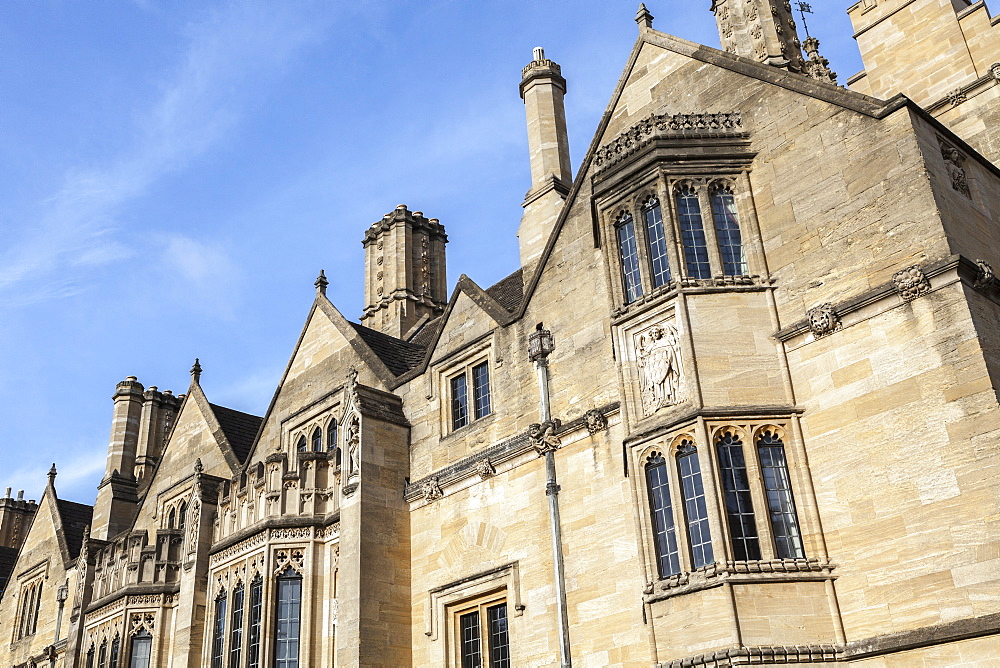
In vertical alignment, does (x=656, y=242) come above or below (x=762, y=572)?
above

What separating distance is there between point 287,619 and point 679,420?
10093 millimetres

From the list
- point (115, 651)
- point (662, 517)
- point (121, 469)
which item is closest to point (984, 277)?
point (662, 517)

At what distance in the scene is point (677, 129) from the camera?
17.8 metres

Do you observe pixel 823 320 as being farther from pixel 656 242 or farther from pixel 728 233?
pixel 656 242

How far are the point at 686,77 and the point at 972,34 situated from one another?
298 inches

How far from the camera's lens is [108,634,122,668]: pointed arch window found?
2634 centimetres

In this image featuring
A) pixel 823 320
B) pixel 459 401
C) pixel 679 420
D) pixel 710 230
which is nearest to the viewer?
pixel 823 320

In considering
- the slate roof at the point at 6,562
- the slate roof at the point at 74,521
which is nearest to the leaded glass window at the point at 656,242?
the slate roof at the point at 74,521

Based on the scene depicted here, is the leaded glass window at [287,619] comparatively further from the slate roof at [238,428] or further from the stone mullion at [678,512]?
the stone mullion at [678,512]

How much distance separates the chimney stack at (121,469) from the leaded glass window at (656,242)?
22.5m

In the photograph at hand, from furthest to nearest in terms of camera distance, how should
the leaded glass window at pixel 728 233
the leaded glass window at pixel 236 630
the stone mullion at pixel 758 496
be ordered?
1. the leaded glass window at pixel 236 630
2. the leaded glass window at pixel 728 233
3. the stone mullion at pixel 758 496

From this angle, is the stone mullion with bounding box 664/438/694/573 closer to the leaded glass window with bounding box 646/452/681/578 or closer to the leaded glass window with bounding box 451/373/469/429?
the leaded glass window with bounding box 646/452/681/578

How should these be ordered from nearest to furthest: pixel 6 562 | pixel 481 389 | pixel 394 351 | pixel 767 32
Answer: pixel 481 389
pixel 767 32
pixel 394 351
pixel 6 562

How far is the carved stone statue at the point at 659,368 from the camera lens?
53.3 ft
